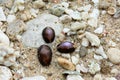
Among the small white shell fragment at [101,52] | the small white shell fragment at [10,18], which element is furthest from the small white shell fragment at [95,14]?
the small white shell fragment at [10,18]

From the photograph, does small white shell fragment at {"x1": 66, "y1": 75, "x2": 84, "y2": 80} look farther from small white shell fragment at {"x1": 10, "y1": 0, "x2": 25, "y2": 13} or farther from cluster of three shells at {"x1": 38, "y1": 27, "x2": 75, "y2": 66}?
small white shell fragment at {"x1": 10, "y1": 0, "x2": 25, "y2": 13}

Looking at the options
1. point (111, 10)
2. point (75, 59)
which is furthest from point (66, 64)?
point (111, 10)

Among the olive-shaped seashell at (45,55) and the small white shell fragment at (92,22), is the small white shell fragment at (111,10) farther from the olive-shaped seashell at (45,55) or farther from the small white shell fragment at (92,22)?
the olive-shaped seashell at (45,55)

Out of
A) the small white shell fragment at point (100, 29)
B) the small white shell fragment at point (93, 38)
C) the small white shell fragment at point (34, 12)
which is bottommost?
the small white shell fragment at point (93, 38)

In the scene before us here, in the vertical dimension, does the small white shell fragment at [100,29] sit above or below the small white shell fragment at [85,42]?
above

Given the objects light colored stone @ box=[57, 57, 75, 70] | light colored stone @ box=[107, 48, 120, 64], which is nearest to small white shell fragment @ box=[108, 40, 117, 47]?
light colored stone @ box=[107, 48, 120, 64]
